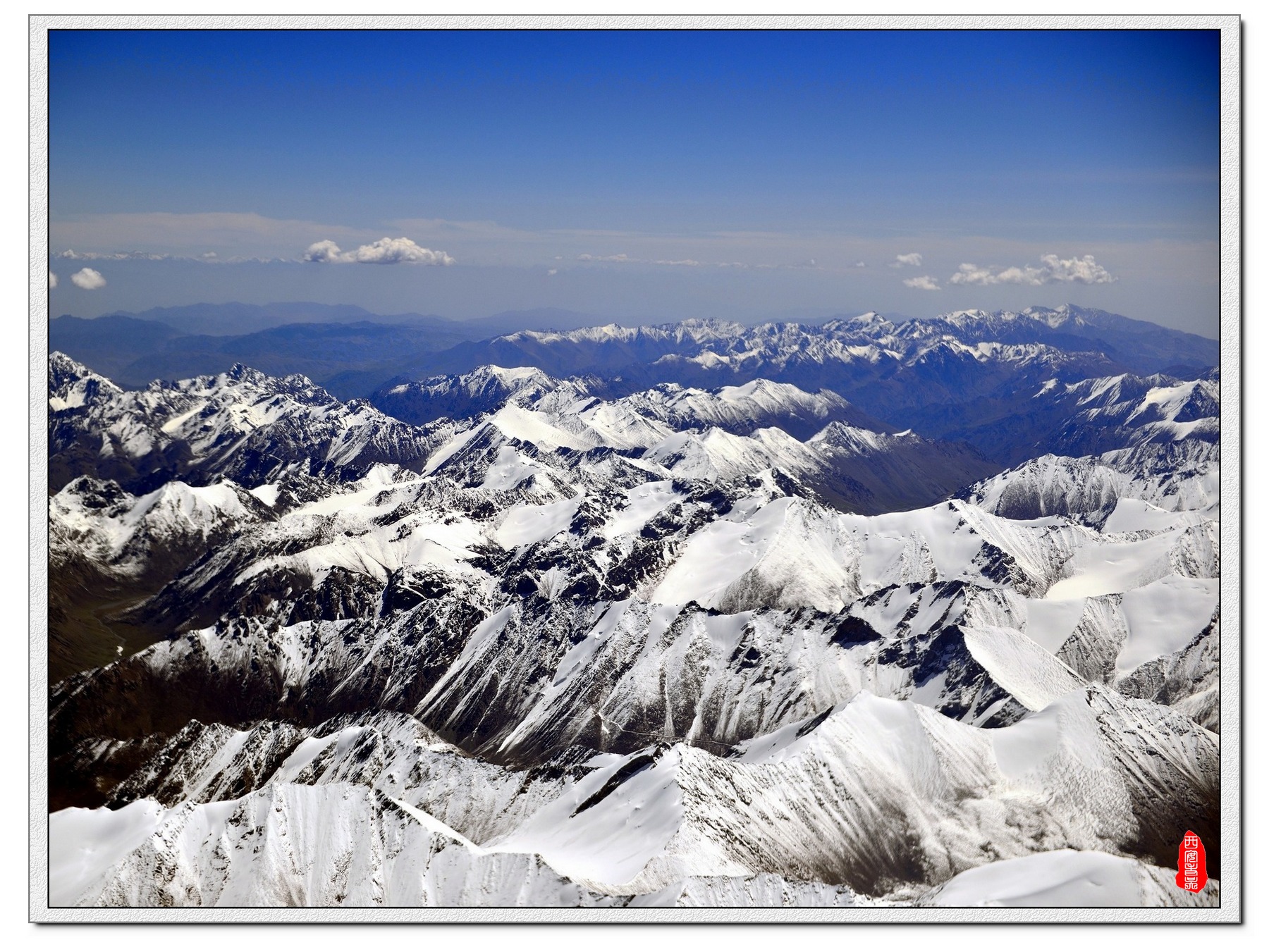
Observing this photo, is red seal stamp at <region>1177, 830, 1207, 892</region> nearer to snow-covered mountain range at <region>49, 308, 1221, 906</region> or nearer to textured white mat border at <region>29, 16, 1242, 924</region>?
snow-covered mountain range at <region>49, 308, 1221, 906</region>

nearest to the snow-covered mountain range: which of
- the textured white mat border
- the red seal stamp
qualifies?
the red seal stamp

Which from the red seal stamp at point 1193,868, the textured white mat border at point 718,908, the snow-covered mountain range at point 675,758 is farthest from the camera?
the snow-covered mountain range at point 675,758

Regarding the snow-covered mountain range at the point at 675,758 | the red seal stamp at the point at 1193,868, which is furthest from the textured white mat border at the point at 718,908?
the snow-covered mountain range at the point at 675,758

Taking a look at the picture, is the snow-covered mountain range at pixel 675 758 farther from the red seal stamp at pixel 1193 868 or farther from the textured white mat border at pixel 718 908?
the textured white mat border at pixel 718 908

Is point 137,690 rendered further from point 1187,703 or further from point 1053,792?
point 1187,703

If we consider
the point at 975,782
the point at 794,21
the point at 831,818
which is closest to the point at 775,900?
the point at 831,818

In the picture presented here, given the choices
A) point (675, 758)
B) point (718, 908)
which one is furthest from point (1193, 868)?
point (675, 758)
